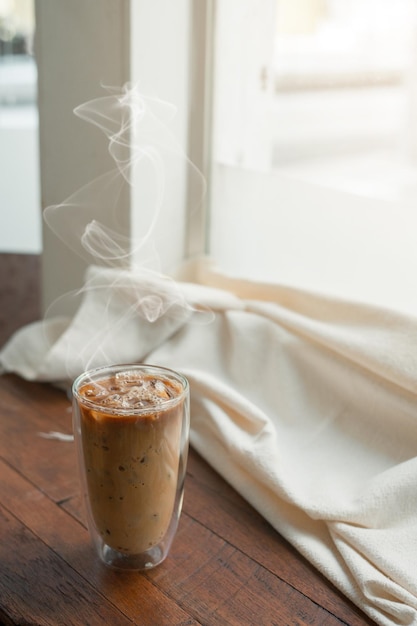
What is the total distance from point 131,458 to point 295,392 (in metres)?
0.38

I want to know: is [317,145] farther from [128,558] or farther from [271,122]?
[128,558]

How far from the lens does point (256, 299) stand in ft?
4.12

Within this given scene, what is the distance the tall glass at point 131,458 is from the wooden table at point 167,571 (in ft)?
0.10

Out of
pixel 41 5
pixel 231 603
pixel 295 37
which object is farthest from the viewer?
pixel 41 5

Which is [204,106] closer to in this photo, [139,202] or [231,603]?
[139,202]

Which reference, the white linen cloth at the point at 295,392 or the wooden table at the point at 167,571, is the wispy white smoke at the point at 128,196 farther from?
the wooden table at the point at 167,571

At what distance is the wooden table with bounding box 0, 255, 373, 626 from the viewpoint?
762 mm

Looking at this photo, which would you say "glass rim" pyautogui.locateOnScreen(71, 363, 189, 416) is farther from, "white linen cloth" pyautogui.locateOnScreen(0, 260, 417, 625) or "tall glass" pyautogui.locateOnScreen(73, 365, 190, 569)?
"white linen cloth" pyautogui.locateOnScreen(0, 260, 417, 625)

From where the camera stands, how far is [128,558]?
839mm

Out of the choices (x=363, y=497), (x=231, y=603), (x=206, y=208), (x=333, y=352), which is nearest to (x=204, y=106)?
(x=206, y=208)

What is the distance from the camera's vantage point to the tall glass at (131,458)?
78 cm

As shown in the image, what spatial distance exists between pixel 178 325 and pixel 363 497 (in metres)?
0.46

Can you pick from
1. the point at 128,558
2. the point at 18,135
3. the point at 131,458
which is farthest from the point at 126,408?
the point at 18,135

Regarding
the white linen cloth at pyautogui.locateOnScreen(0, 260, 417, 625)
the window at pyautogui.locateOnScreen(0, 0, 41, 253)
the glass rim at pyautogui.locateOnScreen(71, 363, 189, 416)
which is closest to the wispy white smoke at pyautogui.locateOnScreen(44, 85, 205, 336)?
the white linen cloth at pyautogui.locateOnScreen(0, 260, 417, 625)
